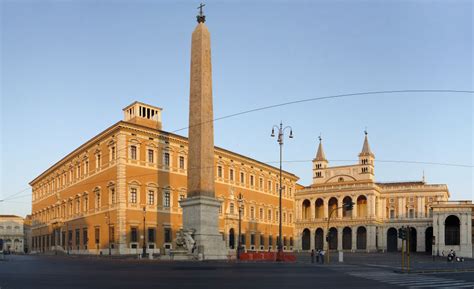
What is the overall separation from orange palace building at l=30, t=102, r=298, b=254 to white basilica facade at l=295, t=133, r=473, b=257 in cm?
2309

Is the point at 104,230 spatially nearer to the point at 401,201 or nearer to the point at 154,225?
the point at 154,225

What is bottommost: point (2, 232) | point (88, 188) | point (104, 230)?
point (2, 232)

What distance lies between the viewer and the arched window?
7456cm

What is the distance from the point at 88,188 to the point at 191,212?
26.1 m

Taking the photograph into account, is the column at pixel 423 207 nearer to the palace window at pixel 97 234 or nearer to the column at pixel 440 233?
the column at pixel 440 233

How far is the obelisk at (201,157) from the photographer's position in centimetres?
3556

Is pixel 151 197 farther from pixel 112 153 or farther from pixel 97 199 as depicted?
pixel 112 153

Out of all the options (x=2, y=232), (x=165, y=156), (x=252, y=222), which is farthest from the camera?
(x=2, y=232)

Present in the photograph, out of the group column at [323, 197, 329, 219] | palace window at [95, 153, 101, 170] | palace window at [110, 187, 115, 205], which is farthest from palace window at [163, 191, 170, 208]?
column at [323, 197, 329, 219]

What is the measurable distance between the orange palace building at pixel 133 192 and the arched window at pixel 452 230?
25486mm

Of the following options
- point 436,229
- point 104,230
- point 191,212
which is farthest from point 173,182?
point 436,229

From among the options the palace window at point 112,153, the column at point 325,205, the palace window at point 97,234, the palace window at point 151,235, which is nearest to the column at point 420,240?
the column at point 325,205

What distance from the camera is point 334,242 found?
95.8 meters

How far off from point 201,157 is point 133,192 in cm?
2015
